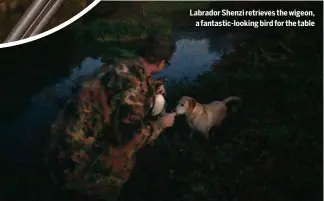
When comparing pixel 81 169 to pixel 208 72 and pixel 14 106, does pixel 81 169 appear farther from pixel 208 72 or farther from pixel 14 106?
pixel 208 72

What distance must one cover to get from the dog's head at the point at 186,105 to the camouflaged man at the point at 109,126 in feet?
0.22

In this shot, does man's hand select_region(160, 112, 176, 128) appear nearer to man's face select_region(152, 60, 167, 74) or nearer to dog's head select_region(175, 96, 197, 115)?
dog's head select_region(175, 96, 197, 115)

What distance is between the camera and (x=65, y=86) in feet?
10.8

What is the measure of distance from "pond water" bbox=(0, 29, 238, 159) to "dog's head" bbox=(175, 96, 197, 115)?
0.14 metres

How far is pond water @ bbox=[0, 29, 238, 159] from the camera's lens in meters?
3.29

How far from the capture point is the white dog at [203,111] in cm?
333

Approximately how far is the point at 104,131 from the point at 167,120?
42cm

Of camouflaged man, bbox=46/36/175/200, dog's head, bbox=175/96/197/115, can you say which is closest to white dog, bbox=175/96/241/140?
dog's head, bbox=175/96/197/115

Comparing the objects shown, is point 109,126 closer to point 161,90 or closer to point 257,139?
point 161,90

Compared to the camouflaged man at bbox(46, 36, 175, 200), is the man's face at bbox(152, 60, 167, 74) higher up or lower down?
higher up

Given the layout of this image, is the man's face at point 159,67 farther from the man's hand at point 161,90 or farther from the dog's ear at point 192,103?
the dog's ear at point 192,103

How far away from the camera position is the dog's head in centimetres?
332

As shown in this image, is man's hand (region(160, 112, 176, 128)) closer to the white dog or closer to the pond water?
the white dog

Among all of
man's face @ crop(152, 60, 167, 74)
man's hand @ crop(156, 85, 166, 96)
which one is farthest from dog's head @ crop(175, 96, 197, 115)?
man's face @ crop(152, 60, 167, 74)
